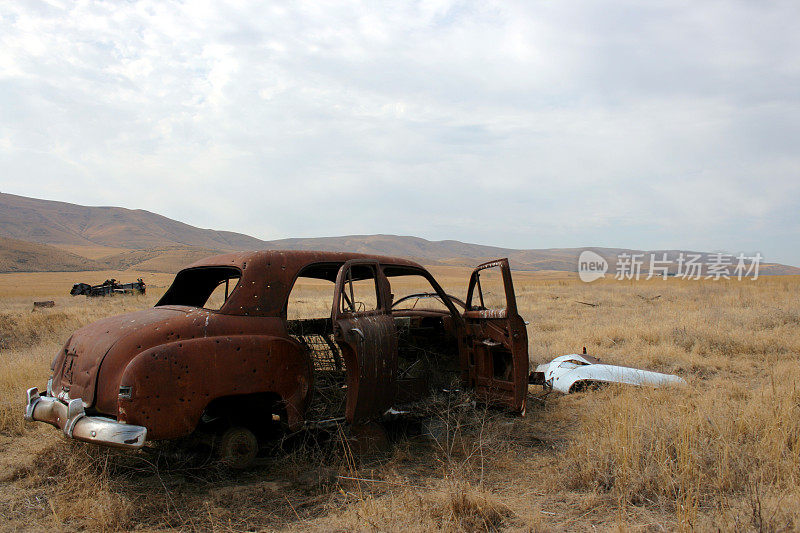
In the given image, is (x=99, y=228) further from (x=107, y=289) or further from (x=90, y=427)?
(x=90, y=427)

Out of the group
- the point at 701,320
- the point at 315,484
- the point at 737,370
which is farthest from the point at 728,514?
the point at 701,320

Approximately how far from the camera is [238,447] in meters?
3.86

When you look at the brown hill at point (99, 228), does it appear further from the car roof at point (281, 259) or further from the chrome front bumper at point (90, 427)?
the chrome front bumper at point (90, 427)

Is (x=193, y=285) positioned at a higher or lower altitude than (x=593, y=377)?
higher

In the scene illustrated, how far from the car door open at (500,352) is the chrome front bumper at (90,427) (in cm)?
294

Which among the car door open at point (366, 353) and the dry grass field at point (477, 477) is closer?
the dry grass field at point (477, 477)

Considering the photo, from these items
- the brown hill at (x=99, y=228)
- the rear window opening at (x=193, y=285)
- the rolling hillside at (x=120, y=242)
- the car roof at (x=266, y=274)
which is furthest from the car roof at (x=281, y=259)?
the brown hill at (x=99, y=228)

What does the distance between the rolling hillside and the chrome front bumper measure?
257ft

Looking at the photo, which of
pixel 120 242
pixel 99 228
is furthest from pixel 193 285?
pixel 99 228

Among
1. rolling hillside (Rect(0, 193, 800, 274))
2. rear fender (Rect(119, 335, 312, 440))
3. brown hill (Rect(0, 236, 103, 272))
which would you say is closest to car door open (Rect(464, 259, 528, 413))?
rear fender (Rect(119, 335, 312, 440))

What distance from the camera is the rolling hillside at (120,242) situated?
80.7 meters

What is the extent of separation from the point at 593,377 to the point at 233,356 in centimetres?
446

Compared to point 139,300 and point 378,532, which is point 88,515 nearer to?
point 378,532

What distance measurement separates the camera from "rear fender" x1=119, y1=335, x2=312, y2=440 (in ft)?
10.8
